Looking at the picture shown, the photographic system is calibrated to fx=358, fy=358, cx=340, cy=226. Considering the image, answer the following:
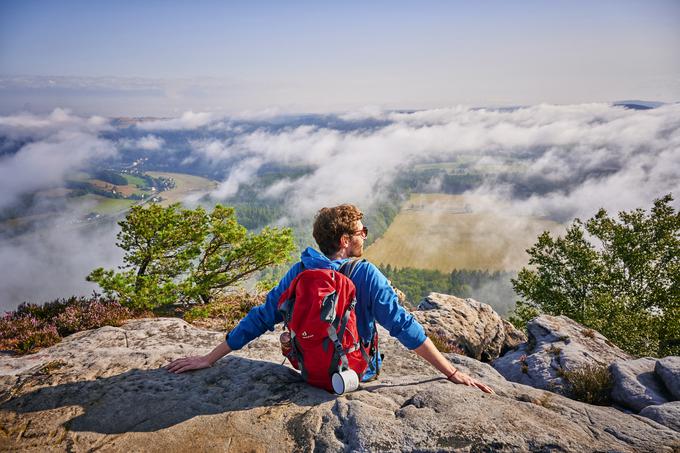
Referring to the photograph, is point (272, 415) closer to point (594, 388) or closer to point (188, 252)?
point (594, 388)

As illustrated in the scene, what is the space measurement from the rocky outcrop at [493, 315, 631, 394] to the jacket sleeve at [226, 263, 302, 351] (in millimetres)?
8070

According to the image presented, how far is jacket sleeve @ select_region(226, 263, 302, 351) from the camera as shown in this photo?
5348mm

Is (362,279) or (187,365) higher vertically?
(362,279)

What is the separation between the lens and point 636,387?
7637mm

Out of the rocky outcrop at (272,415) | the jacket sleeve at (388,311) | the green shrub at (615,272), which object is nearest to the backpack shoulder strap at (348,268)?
the jacket sleeve at (388,311)

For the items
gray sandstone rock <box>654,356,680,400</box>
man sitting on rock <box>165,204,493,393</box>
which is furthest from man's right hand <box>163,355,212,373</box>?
gray sandstone rock <box>654,356,680,400</box>

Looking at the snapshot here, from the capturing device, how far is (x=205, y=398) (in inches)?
204

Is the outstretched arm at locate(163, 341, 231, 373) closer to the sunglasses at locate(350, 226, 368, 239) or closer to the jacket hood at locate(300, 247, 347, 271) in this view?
the jacket hood at locate(300, 247, 347, 271)

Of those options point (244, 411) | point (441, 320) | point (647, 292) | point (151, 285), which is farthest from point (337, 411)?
point (647, 292)

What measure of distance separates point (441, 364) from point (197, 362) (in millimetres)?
3980

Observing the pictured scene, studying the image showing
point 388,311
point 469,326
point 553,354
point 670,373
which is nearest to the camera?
point 388,311

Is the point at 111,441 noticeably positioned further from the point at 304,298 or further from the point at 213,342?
the point at 213,342

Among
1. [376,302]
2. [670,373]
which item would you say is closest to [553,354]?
[670,373]

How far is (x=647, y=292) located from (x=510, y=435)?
35.1 meters
